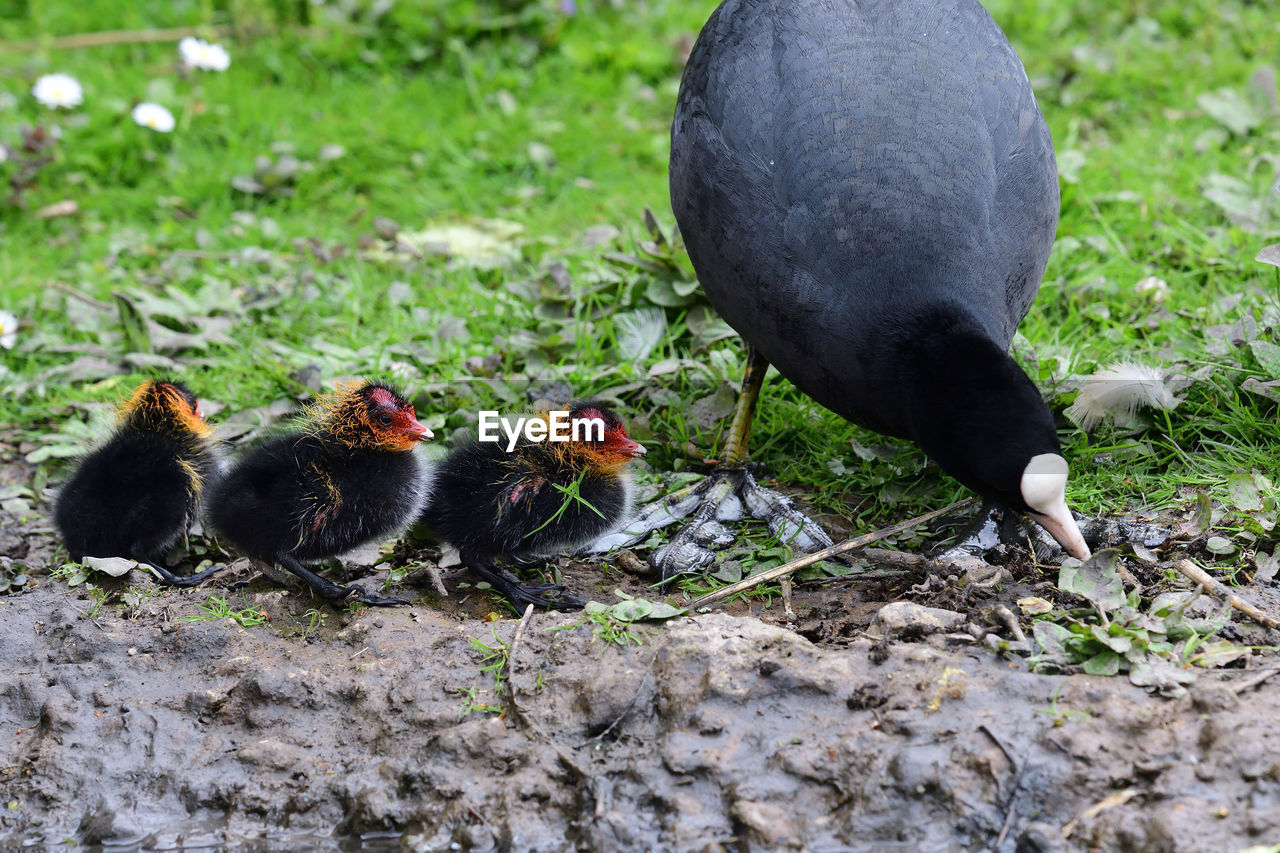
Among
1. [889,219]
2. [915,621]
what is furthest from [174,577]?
[889,219]

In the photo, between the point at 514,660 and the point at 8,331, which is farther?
the point at 8,331

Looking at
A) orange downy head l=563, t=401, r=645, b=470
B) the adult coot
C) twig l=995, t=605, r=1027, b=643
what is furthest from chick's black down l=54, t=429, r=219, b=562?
twig l=995, t=605, r=1027, b=643

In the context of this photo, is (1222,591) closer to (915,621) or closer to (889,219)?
(915,621)

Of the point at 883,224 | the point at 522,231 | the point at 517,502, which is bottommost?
the point at 522,231

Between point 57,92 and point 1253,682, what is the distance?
272 inches

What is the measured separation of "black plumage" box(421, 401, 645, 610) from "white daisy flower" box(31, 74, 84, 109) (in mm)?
4581

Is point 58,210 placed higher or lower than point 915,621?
lower

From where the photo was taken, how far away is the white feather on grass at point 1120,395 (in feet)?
13.3

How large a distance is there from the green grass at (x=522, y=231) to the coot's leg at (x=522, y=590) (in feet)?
3.23

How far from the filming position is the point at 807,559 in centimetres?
367

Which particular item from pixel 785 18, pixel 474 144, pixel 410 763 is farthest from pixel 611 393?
pixel 474 144

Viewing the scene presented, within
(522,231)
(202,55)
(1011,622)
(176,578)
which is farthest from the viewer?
(202,55)

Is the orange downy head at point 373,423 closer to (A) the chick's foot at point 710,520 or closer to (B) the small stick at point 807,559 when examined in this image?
(A) the chick's foot at point 710,520

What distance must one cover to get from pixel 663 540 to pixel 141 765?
1770 mm
